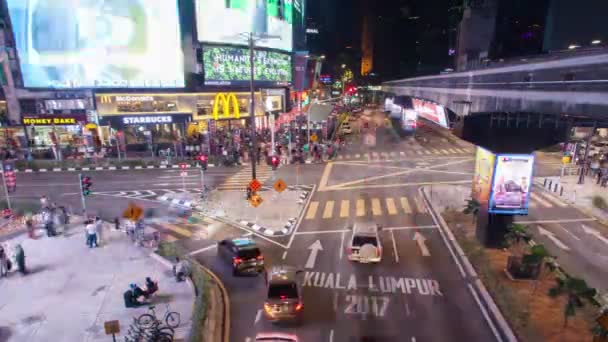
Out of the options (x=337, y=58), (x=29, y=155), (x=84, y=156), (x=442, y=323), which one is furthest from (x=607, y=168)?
(x=337, y=58)

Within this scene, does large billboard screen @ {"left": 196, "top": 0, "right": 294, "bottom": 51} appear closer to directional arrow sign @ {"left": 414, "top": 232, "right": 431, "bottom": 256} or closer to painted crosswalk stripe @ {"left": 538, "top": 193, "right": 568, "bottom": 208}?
directional arrow sign @ {"left": 414, "top": 232, "right": 431, "bottom": 256}

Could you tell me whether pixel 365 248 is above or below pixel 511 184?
A: below

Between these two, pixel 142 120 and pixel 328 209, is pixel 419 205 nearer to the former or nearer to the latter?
pixel 328 209

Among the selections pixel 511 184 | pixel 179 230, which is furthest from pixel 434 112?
pixel 179 230

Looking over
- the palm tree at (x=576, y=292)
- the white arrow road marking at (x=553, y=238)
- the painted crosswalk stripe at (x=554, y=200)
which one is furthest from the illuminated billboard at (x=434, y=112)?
the palm tree at (x=576, y=292)

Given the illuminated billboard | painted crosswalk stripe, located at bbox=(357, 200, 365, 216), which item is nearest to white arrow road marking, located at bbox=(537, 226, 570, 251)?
painted crosswalk stripe, located at bbox=(357, 200, 365, 216)

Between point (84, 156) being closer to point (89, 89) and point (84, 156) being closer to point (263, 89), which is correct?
point (89, 89)
